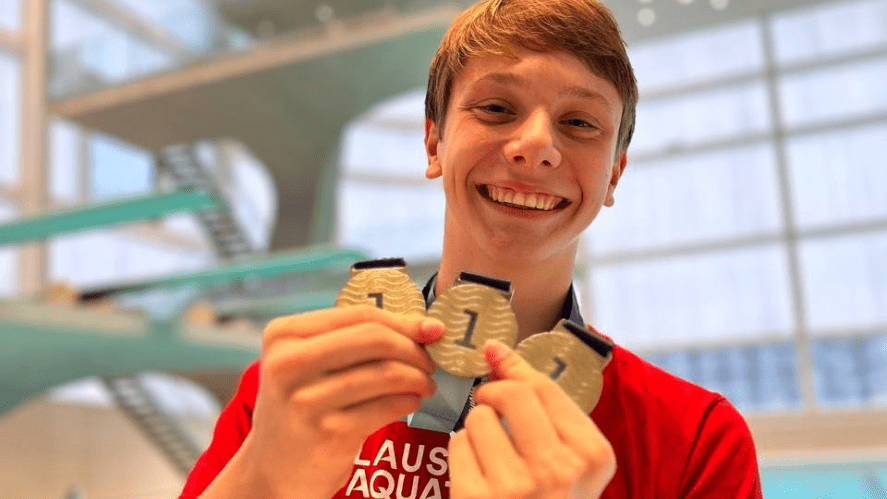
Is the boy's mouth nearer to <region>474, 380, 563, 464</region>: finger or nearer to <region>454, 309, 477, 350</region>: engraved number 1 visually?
<region>454, 309, 477, 350</region>: engraved number 1

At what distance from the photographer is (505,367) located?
1.13 metres

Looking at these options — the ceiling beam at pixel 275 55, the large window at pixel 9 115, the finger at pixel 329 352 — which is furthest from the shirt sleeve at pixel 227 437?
the large window at pixel 9 115

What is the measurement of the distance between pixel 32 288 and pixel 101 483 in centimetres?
364

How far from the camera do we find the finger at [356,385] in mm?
1140

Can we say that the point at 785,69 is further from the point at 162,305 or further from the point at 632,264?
the point at 162,305

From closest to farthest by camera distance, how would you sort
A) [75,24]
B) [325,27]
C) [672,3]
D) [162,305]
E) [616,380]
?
[616,380] → [162,305] → [325,27] → [75,24] → [672,3]

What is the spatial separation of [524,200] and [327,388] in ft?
1.52

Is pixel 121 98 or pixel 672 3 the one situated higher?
pixel 672 3

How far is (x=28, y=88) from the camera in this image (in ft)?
51.7

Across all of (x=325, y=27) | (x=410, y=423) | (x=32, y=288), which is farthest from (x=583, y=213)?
(x=32, y=288)

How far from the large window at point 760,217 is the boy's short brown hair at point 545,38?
15.2 meters

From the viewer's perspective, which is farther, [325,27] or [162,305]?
[325,27]

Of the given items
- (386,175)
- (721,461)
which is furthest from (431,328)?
(386,175)

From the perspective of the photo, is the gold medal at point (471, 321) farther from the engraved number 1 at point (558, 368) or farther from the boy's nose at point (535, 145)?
the boy's nose at point (535, 145)
